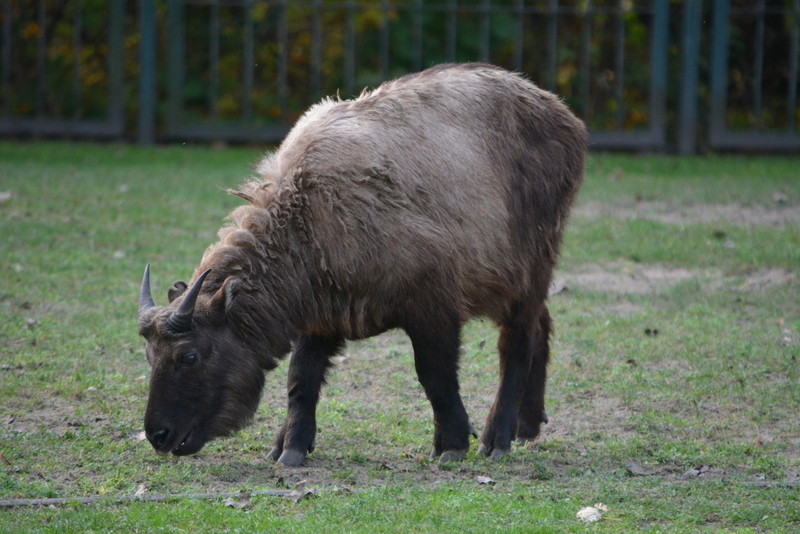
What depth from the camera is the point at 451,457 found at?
4820 millimetres

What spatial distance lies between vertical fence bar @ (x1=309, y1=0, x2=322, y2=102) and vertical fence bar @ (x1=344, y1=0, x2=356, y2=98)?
0.39 metres

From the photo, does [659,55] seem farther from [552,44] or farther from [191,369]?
[191,369]

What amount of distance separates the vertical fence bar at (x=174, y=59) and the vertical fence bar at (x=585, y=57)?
217 inches

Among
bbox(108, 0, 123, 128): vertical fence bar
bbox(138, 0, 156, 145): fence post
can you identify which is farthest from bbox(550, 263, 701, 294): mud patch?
bbox(108, 0, 123, 128): vertical fence bar

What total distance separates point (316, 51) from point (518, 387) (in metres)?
9.53

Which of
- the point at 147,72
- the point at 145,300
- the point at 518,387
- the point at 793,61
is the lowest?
the point at 518,387

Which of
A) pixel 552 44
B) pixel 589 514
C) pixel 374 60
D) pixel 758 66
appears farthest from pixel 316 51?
pixel 589 514

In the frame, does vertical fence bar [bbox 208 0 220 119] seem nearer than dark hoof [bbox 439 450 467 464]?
No

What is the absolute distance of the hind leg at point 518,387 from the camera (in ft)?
16.5

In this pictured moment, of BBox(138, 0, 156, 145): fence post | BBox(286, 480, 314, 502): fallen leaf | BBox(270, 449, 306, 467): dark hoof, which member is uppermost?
BBox(138, 0, 156, 145): fence post

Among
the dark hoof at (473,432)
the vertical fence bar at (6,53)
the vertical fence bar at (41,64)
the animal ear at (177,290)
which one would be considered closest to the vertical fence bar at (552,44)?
the vertical fence bar at (41,64)

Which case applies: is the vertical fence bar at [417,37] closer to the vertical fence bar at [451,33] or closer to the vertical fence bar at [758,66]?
the vertical fence bar at [451,33]

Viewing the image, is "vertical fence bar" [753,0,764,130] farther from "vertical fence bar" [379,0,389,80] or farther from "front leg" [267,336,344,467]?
"front leg" [267,336,344,467]

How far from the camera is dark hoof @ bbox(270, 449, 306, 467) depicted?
4.73m
